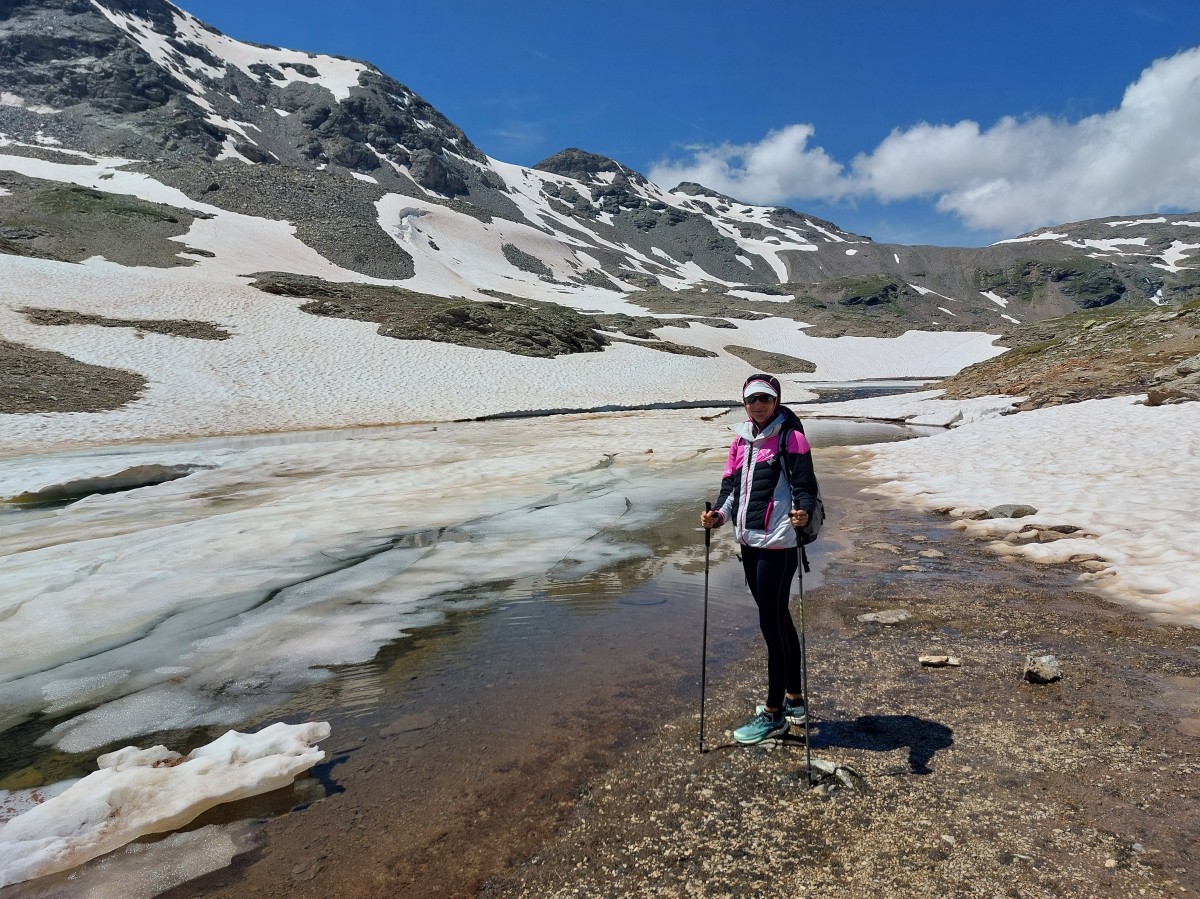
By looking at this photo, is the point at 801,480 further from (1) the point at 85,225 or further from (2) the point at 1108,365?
(1) the point at 85,225

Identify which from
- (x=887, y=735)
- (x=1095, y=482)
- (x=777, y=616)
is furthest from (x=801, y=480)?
(x=1095, y=482)

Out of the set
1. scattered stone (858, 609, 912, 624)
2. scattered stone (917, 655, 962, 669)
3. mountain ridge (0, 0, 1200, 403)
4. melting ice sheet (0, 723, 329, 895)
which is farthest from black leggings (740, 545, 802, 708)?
mountain ridge (0, 0, 1200, 403)

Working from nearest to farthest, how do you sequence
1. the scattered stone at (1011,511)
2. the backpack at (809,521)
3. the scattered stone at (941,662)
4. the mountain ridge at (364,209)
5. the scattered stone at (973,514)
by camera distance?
the backpack at (809,521)
the scattered stone at (941,662)
the scattered stone at (1011,511)
the scattered stone at (973,514)
the mountain ridge at (364,209)

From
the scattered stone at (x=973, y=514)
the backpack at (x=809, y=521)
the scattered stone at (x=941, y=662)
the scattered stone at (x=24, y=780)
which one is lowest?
the scattered stone at (x=24, y=780)

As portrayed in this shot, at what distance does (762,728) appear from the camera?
429 centimetres

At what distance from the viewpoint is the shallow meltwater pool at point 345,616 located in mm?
4535

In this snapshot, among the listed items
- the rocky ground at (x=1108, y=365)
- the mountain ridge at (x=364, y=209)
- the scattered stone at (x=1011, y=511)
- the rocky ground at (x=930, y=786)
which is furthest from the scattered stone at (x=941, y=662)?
the mountain ridge at (x=364, y=209)

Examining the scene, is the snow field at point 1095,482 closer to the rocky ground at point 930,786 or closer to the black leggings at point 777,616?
the rocky ground at point 930,786

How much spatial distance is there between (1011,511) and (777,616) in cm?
706

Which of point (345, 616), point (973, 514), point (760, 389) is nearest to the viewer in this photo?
point (760, 389)

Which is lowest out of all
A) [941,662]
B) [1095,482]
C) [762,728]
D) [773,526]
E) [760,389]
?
[762,728]

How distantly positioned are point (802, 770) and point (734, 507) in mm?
1806

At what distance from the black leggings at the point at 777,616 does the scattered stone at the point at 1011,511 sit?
22.3 feet

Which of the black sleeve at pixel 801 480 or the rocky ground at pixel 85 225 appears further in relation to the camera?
the rocky ground at pixel 85 225
